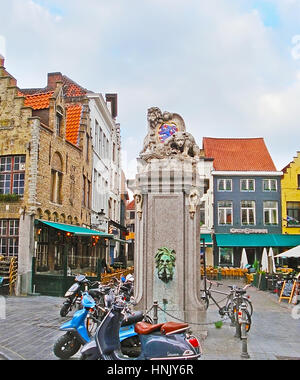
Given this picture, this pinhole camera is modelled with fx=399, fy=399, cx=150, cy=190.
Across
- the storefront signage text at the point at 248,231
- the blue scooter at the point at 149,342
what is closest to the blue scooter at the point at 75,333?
the blue scooter at the point at 149,342

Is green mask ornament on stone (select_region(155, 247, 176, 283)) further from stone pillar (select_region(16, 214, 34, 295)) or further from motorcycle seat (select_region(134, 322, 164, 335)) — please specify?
stone pillar (select_region(16, 214, 34, 295))

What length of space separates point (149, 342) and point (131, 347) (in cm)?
81

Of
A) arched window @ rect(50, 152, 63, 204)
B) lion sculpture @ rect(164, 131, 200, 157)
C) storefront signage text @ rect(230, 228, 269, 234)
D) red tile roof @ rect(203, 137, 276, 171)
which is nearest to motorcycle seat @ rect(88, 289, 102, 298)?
lion sculpture @ rect(164, 131, 200, 157)

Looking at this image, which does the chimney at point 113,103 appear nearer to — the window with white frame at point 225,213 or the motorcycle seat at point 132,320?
the window with white frame at point 225,213

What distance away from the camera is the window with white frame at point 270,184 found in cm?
3347

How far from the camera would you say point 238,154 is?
3644 centimetres

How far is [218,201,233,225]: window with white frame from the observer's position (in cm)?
3328

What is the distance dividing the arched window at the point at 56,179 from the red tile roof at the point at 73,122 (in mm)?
3456

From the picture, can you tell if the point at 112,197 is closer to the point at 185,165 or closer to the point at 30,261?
the point at 30,261

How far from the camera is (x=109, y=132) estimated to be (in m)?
32.9

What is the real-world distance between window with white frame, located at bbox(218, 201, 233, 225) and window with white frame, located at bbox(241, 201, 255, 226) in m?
1.01

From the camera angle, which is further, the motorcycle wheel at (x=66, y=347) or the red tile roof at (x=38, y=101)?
the red tile roof at (x=38, y=101)
